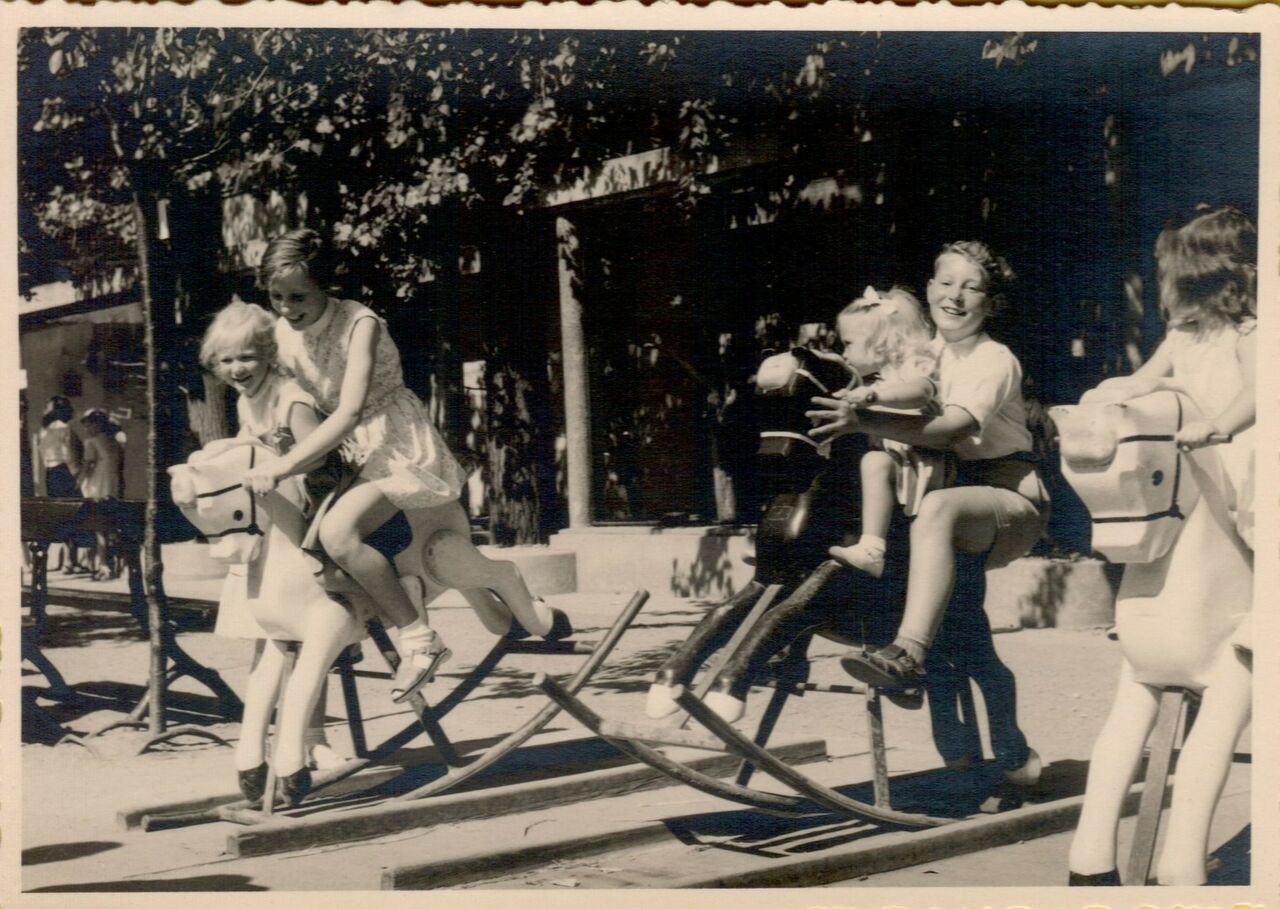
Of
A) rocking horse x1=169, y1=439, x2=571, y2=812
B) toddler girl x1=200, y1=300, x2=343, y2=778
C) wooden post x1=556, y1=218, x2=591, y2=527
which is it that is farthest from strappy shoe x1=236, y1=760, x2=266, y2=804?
wooden post x1=556, y1=218, x2=591, y2=527

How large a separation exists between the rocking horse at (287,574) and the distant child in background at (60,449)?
0.57 metres

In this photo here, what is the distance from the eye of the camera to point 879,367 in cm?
533

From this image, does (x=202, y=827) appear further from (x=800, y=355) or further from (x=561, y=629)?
(x=800, y=355)

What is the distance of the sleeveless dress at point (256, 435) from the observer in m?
5.61

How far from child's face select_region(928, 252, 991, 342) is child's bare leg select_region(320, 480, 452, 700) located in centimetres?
195

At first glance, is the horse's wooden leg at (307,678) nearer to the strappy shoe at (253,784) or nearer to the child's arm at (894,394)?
the strappy shoe at (253,784)

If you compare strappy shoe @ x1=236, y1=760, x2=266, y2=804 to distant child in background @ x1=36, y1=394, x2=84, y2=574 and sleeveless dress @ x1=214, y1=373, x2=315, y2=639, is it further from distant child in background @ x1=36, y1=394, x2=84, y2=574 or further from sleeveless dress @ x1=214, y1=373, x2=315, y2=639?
distant child in background @ x1=36, y1=394, x2=84, y2=574

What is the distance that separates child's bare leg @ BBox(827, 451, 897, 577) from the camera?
5.16 metres

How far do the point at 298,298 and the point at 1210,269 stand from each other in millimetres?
2980

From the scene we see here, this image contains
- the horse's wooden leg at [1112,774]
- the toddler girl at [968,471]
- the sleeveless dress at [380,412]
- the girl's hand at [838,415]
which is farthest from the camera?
the sleeveless dress at [380,412]

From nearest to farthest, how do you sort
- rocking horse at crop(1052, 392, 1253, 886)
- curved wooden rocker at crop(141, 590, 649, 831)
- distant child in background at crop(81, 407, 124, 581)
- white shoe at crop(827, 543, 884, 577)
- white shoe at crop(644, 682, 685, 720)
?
rocking horse at crop(1052, 392, 1253, 886) < white shoe at crop(827, 543, 884, 577) < white shoe at crop(644, 682, 685, 720) < curved wooden rocker at crop(141, 590, 649, 831) < distant child in background at crop(81, 407, 124, 581)

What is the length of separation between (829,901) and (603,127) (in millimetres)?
2833

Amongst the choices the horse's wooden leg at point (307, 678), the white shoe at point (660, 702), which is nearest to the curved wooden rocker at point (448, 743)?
the horse's wooden leg at point (307, 678)

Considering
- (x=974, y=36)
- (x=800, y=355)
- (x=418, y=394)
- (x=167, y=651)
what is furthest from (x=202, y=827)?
(x=974, y=36)
